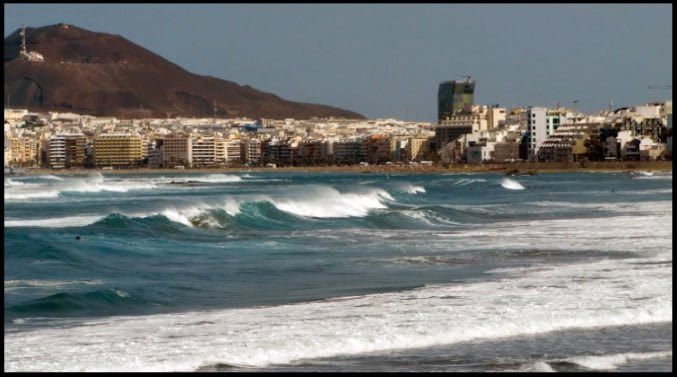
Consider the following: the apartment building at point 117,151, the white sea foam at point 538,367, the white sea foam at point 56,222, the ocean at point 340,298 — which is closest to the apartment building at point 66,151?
the apartment building at point 117,151

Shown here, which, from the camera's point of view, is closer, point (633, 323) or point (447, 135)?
point (633, 323)

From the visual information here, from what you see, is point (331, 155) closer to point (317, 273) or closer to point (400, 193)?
point (400, 193)

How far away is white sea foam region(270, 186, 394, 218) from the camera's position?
1428 inches

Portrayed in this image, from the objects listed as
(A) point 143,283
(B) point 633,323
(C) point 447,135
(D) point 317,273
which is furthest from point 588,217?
(C) point 447,135

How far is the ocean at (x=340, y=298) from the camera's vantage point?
10477mm

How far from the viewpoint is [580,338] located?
11.4 m

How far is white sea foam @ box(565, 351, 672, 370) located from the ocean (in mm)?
14

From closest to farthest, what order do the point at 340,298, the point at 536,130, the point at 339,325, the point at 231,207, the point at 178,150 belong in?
the point at 339,325 → the point at 340,298 → the point at 231,207 → the point at 536,130 → the point at 178,150

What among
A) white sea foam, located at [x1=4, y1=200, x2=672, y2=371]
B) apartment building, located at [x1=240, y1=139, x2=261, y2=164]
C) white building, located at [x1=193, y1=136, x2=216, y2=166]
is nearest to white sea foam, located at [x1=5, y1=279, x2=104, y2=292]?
white sea foam, located at [x1=4, y1=200, x2=672, y2=371]

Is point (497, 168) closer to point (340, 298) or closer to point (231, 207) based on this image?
point (231, 207)

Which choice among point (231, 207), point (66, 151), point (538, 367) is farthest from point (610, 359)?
point (66, 151)

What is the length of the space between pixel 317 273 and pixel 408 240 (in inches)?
269

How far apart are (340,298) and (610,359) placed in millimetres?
4327

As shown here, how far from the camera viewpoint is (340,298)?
14.2 metres
